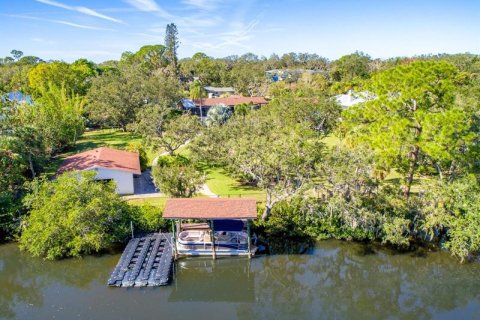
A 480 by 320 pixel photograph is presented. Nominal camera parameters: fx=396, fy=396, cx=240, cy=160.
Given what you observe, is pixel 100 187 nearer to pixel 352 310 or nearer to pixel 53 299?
pixel 53 299

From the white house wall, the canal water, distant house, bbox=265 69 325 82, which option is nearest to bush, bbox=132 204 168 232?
the canal water

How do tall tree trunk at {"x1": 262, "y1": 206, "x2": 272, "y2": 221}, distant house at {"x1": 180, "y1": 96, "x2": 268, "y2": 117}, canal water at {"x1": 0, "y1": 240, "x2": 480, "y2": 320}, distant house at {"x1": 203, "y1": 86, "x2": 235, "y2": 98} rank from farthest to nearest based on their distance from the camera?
distant house at {"x1": 203, "y1": 86, "x2": 235, "y2": 98} → distant house at {"x1": 180, "y1": 96, "x2": 268, "y2": 117} → tall tree trunk at {"x1": 262, "y1": 206, "x2": 272, "y2": 221} → canal water at {"x1": 0, "y1": 240, "x2": 480, "y2": 320}

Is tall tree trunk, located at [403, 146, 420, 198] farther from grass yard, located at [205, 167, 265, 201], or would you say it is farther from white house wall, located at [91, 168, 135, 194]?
white house wall, located at [91, 168, 135, 194]

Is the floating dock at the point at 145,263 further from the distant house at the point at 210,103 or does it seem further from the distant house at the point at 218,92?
the distant house at the point at 218,92

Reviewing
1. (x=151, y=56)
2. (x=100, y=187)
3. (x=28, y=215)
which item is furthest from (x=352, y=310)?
(x=151, y=56)

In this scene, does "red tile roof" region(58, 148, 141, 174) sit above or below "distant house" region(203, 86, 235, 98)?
below

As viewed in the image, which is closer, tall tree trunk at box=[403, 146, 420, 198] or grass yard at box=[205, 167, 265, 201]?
tall tree trunk at box=[403, 146, 420, 198]

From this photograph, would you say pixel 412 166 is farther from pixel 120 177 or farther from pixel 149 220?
pixel 120 177
